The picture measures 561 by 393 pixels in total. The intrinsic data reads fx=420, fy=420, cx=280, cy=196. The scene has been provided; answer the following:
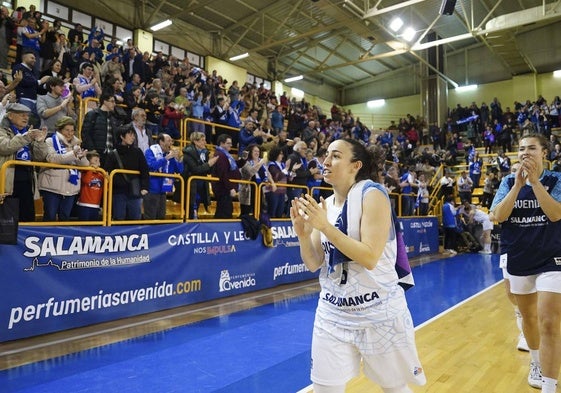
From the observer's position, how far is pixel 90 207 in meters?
5.22

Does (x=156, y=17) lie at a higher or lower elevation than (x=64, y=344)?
higher

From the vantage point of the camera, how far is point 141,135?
685 centimetres

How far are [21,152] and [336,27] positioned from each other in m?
13.8

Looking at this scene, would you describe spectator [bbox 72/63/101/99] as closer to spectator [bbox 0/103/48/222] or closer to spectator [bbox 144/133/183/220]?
spectator [bbox 144/133/183/220]

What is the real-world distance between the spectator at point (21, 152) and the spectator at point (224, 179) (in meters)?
2.61

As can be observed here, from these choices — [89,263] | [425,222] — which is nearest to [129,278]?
[89,263]

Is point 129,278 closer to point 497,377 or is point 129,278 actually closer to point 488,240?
point 497,377

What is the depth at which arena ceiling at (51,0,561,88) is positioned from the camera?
15.7 m

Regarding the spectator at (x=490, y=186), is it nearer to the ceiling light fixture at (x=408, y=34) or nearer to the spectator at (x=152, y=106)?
the ceiling light fixture at (x=408, y=34)

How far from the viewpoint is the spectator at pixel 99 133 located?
232 inches

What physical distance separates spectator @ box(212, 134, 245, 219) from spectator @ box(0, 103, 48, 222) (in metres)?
2.61

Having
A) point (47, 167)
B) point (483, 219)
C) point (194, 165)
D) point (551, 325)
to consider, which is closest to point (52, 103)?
point (47, 167)

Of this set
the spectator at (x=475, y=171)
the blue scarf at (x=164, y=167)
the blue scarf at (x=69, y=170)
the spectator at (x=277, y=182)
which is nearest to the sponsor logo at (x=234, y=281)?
the spectator at (x=277, y=182)

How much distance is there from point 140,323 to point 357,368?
4018 mm
